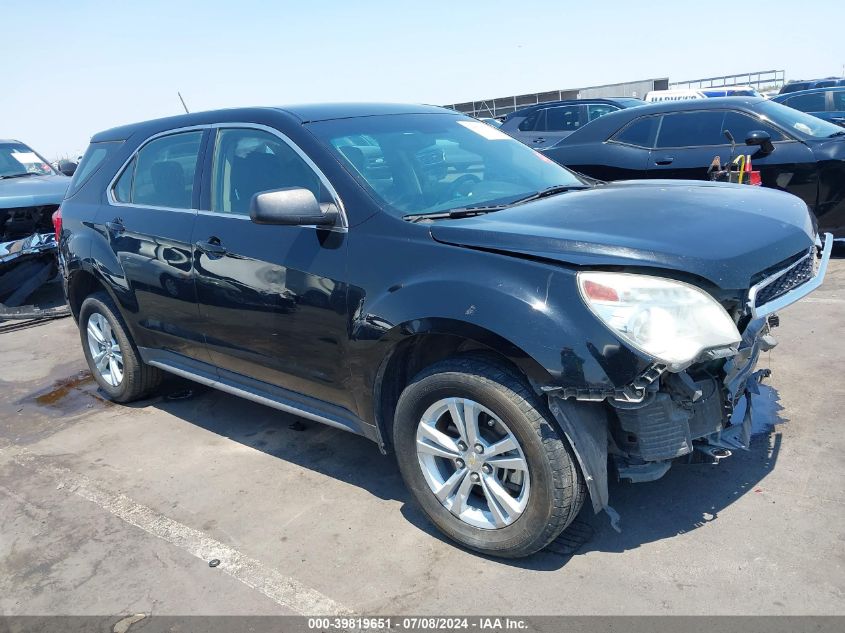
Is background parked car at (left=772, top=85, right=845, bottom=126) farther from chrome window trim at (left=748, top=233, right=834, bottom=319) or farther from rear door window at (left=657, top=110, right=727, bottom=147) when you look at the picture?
chrome window trim at (left=748, top=233, right=834, bottom=319)

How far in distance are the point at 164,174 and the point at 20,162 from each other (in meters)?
6.65

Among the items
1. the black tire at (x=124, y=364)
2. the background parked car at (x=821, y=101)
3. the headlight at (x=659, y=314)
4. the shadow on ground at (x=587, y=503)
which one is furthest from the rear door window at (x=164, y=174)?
the background parked car at (x=821, y=101)

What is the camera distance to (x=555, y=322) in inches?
99.9

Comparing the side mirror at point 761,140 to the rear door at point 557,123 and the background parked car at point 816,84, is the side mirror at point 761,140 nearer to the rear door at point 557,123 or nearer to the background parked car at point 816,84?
the rear door at point 557,123

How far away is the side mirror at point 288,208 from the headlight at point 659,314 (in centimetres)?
127

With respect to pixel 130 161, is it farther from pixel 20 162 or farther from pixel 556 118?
pixel 556 118

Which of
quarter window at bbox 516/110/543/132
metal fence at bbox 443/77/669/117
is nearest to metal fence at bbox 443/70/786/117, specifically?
metal fence at bbox 443/77/669/117

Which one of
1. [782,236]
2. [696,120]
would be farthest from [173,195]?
[696,120]

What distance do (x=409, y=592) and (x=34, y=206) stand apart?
722 cm

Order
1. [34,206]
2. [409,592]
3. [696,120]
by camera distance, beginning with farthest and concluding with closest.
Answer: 1. [34,206]
2. [696,120]
3. [409,592]

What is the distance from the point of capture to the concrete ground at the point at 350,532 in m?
2.72

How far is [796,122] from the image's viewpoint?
7230mm

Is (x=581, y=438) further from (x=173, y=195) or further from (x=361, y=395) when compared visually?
(x=173, y=195)

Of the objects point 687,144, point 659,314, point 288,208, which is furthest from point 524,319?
point 687,144
